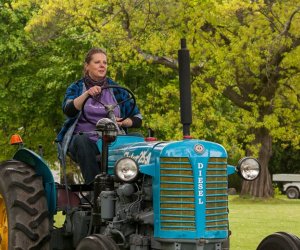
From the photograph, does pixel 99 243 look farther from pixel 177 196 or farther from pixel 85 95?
pixel 85 95

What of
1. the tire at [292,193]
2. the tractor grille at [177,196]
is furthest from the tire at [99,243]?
the tire at [292,193]

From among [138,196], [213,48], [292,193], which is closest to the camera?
[138,196]

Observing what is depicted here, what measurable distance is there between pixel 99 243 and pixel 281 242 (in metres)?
1.61

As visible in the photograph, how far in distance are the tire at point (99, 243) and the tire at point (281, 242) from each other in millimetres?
1461

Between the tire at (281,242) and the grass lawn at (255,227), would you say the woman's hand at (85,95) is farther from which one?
the grass lawn at (255,227)

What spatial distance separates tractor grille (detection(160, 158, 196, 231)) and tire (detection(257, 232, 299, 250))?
3.10 ft

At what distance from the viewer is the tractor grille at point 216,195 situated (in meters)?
6.79

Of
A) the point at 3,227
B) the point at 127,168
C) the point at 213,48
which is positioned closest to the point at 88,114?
the point at 3,227

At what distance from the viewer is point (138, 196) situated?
7.04 meters

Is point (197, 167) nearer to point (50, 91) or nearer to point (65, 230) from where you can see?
point (65, 230)

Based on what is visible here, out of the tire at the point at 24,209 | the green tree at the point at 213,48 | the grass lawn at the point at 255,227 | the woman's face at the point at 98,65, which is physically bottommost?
the grass lawn at the point at 255,227

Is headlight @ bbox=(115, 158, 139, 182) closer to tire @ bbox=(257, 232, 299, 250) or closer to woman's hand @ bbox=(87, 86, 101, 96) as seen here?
woman's hand @ bbox=(87, 86, 101, 96)

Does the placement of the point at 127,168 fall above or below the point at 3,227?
above

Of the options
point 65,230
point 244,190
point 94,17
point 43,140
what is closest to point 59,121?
point 43,140
